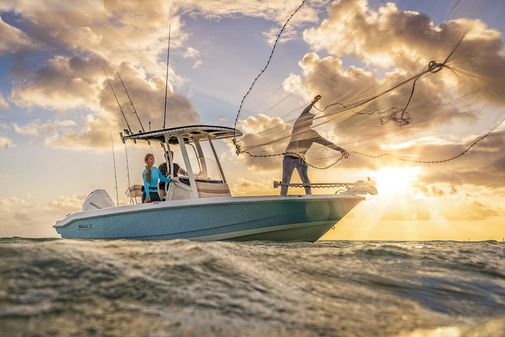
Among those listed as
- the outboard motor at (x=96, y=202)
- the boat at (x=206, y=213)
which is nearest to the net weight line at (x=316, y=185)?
the boat at (x=206, y=213)

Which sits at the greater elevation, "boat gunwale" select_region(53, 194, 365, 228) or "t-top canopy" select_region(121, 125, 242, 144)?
"t-top canopy" select_region(121, 125, 242, 144)

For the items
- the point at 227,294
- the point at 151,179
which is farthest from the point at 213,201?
the point at 227,294

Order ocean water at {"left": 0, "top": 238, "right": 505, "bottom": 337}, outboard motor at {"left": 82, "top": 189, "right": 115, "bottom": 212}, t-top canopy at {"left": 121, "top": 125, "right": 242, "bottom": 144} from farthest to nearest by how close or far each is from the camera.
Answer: outboard motor at {"left": 82, "top": 189, "right": 115, "bottom": 212}, t-top canopy at {"left": 121, "top": 125, "right": 242, "bottom": 144}, ocean water at {"left": 0, "top": 238, "right": 505, "bottom": 337}

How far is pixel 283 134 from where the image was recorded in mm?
9469

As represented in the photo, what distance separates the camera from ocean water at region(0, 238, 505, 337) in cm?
221

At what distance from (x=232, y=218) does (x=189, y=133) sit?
8.62ft

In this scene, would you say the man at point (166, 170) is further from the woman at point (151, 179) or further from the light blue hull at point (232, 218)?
the light blue hull at point (232, 218)

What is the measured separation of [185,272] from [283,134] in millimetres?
6471

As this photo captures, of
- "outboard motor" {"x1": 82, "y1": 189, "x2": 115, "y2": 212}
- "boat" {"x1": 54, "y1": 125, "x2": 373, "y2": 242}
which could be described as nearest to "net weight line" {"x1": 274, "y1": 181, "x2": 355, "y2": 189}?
"boat" {"x1": 54, "y1": 125, "x2": 373, "y2": 242}

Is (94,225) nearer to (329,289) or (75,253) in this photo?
(75,253)

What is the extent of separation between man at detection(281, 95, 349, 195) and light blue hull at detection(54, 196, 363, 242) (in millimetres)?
550

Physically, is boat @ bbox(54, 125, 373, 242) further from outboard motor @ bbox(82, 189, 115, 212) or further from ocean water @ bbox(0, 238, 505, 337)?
ocean water @ bbox(0, 238, 505, 337)

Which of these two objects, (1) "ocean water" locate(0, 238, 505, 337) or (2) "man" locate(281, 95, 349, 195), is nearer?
(1) "ocean water" locate(0, 238, 505, 337)

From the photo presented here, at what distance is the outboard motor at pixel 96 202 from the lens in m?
11.7
